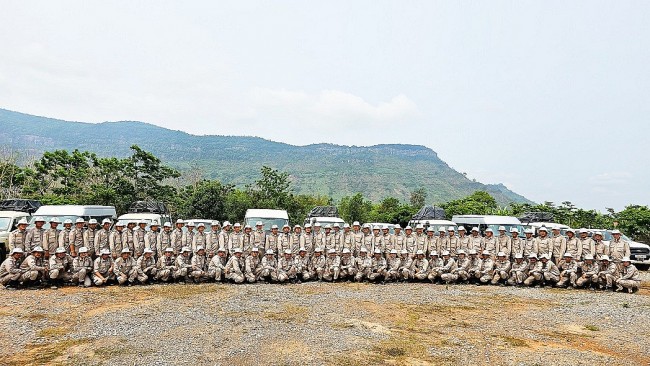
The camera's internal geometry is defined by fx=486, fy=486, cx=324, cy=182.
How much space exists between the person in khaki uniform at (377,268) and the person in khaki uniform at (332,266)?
848 millimetres

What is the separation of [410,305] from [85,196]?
992 inches

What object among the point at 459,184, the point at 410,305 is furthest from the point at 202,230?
the point at 459,184

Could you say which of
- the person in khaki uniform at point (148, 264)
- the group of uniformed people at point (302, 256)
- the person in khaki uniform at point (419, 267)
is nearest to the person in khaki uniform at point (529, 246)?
the group of uniformed people at point (302, 256)

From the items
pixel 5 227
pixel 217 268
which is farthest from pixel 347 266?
pixel 5 227

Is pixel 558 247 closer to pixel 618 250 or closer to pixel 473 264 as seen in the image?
pixel 618 250

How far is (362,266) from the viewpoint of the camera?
41.7 ft

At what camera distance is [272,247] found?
1296cm

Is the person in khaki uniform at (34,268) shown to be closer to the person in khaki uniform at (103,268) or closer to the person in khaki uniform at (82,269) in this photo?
the person in khaki uniform at (82,269)

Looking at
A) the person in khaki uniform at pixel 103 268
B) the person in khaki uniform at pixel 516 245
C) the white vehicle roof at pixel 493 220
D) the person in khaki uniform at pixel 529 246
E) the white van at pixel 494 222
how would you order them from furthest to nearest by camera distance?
the white vehicle roof at pixel 493 220 → the white van at pixel 494 222 → the person in khaki uniform at pixel 516 245 → the person in khaki uniform at pixel 529 246 → the person in khaki uniform at pixel 103 268

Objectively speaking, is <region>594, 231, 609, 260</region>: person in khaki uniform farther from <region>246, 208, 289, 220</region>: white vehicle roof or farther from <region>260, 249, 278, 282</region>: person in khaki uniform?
<region>246, 208, 289, 220</region>: white vehicle roof

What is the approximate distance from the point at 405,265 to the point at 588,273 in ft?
14.6

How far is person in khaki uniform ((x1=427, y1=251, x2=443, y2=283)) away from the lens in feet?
41.6

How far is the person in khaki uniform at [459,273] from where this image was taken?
1257 centimetres

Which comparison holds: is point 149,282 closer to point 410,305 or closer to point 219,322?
point 219,322
